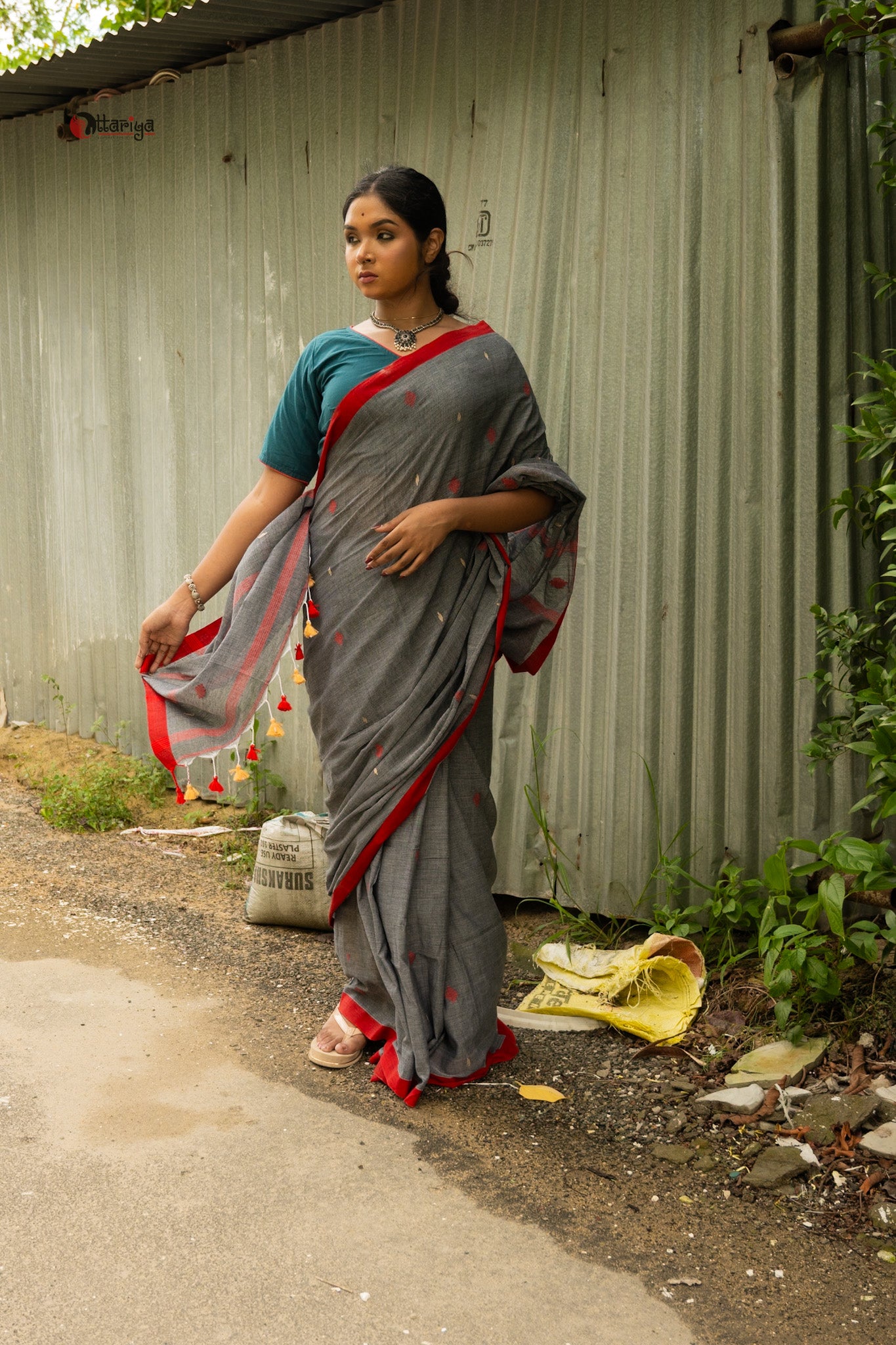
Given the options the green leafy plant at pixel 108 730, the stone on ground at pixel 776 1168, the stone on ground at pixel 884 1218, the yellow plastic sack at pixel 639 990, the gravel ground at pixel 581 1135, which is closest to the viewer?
the gravel ground at pixel 581 1135

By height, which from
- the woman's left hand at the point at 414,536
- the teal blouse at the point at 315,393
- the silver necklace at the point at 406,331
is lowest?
the woman's left hand at the point at 414,536

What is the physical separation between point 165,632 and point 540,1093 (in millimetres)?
1493

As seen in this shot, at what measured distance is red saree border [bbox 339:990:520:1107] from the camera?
296 centimetres

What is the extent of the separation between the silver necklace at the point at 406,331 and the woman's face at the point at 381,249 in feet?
0.27

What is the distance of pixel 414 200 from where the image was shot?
292cm

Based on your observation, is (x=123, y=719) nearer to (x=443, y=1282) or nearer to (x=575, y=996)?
(x=575, y=996)

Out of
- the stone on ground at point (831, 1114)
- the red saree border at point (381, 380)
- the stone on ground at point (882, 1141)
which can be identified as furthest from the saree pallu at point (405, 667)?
the stone on ground at point (882, 1141)

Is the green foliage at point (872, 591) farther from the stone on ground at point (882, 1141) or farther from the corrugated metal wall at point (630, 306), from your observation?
the stone on ground at point (882, 1141)

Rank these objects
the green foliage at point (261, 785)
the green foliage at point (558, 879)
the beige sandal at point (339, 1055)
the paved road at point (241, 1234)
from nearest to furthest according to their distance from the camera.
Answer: the paved road at point (241, 1234) → the beige sandal at point (339, 1055) → the green foliage at point (558, 879) → the green foliage at point (261, 785)

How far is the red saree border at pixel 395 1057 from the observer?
296 centimetres

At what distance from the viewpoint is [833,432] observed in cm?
346

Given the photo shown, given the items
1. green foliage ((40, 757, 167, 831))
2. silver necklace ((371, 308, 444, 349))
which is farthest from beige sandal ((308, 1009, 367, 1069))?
green foliage ((40, 757, 167, 831))

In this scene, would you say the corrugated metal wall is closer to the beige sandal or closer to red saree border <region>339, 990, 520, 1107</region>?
red saree border <region>339, 990, 520, 1107</region>

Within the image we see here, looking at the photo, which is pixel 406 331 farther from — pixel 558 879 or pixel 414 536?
pixel 558 879
